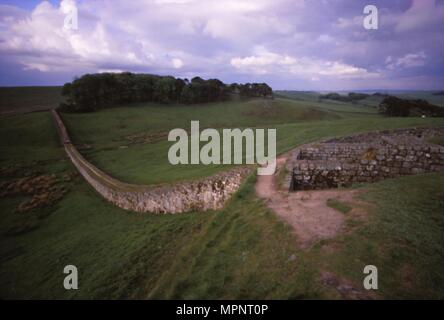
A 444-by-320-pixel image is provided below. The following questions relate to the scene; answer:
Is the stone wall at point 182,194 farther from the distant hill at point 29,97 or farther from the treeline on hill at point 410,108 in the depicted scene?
the distant hill at point 29,97

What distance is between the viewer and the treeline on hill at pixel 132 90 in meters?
58.5

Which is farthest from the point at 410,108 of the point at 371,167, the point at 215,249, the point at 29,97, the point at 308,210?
the point at 29,97

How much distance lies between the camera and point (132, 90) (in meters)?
65.5

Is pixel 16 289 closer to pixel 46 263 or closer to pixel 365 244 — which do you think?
pixel 46 263

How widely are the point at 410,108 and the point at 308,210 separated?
5205 centimetres

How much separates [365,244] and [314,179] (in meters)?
5.87

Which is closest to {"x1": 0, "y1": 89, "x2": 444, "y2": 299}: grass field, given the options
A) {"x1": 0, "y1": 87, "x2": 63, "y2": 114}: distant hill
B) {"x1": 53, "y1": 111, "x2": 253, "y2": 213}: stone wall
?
{"x1": 53, "y1": 111, "x2": 253, "y2": 213}: stone wall

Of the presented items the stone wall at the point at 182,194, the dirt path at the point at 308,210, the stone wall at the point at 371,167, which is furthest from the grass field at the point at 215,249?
the stone wall at the point at 371,167

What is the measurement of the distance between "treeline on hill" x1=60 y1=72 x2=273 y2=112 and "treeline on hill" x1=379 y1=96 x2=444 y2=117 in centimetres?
4324

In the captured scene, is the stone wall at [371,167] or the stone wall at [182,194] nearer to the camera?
the stone wall at [371,167]

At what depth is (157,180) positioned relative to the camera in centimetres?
1755

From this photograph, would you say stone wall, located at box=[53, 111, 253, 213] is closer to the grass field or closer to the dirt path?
the grass field

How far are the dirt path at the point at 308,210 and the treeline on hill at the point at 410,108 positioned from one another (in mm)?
46793
